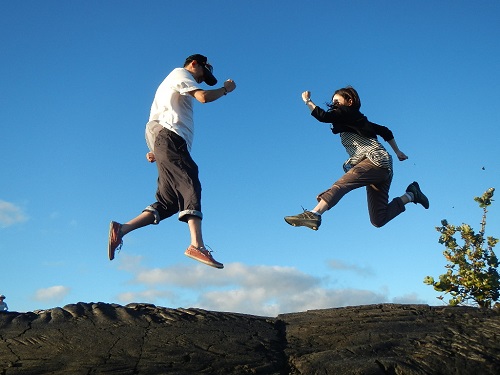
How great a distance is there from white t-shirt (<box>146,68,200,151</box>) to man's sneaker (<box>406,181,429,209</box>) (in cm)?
286

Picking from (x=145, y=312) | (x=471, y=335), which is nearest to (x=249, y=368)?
(x=145, y=312)

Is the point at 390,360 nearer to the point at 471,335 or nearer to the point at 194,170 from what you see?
the point at 471,335

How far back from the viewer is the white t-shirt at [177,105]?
5.90 m

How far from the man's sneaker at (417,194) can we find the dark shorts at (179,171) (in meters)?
2.83

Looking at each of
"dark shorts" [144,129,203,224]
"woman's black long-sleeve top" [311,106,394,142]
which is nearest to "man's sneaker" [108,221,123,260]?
"dark shorts" [144,129,203,224]

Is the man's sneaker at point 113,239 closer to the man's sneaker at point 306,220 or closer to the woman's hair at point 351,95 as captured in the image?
the man's sneaker at point 306,220

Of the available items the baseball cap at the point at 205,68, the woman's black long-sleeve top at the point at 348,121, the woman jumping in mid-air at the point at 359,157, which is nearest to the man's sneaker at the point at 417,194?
the woman jumping in mid-air at the point at 359,157

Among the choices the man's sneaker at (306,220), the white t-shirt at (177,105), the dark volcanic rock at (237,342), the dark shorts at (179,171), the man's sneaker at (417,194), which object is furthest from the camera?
the man's sneaker at (417,194)

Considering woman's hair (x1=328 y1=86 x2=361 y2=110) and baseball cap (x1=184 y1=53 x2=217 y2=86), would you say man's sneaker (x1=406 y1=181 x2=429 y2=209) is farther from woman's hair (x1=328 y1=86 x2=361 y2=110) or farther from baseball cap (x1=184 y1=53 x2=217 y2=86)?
baseball cap (x1=184 y1=53 x2=217 y2=86)

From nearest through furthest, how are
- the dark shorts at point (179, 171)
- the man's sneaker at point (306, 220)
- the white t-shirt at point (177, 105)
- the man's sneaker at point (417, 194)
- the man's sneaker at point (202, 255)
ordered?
the man's sneaker at point (202, 255), the dark shorts at point (179, 171), the white t-shirt at point (177, 105), the man's sneaker at point (306, 220), the man's sneaker at point (417, 194)

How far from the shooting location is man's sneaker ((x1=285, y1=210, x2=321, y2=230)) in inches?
246

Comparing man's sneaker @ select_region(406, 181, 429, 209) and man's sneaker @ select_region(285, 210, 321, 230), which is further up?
man's sneaker @ select_region(406, 181, 429, 209)

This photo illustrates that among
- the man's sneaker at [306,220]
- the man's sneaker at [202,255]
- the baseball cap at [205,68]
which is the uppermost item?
the baseball cap at [205,68]

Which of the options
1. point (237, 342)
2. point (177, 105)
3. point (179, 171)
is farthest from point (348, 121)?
point (237, 342)
